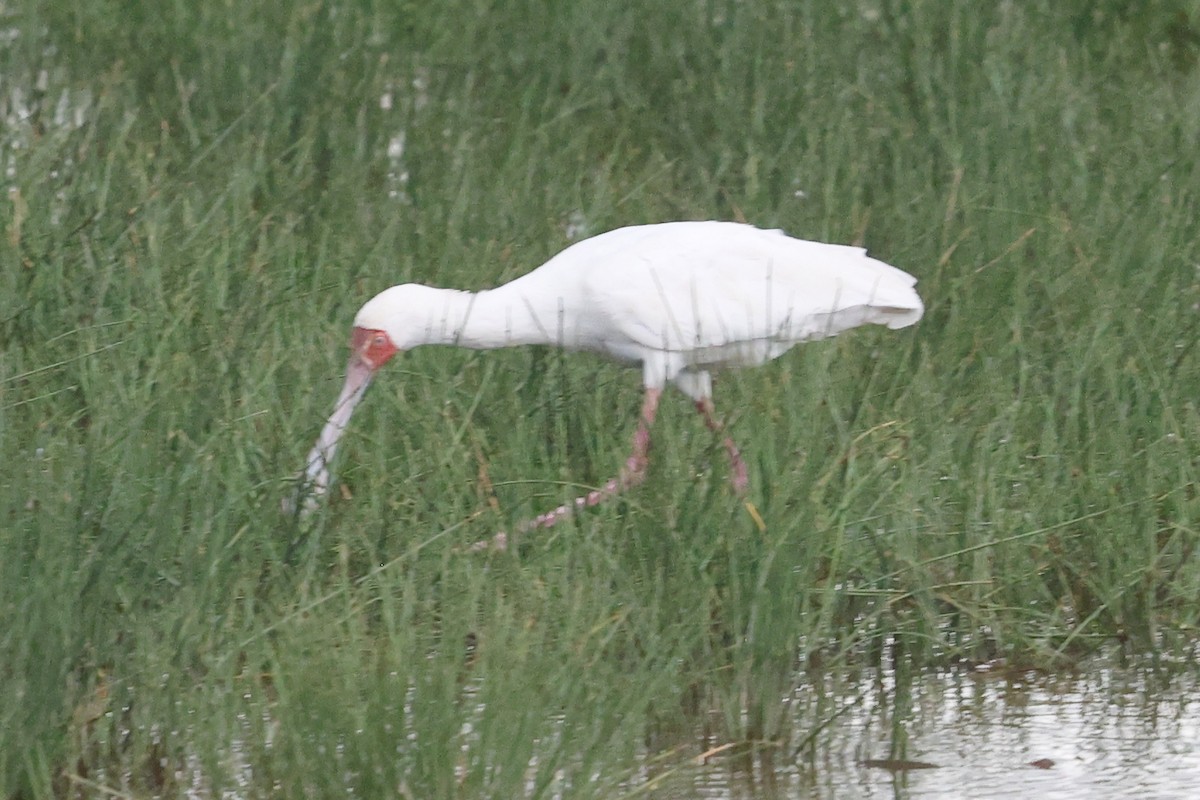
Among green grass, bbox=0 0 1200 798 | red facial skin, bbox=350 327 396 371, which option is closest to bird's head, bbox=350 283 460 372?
red facial skin, bbox=350 327 396 371

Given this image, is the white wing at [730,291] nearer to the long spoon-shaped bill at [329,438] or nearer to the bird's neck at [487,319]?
the bird's neck at [487,319]

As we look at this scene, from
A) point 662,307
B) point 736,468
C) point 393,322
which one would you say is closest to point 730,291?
point 662,307

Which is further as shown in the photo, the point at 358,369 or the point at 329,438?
the point at 358,369

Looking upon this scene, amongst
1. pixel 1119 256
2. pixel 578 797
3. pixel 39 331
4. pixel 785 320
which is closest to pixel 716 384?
pixel 785 320

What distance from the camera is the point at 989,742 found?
3861 millimetres

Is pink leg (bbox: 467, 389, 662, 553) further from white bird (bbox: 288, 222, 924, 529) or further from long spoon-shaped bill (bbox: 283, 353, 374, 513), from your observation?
long spoon-shaped bill (bbox: 283, 353, 374, 513)

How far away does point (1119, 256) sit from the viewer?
5504 mm

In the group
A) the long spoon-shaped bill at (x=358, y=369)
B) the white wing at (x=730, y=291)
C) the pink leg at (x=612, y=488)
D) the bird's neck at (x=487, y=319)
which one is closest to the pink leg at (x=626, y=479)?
the pink leg at (x=612, y=488)

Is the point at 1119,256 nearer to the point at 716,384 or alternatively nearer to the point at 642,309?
the point at 716,384

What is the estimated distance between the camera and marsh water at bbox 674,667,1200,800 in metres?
3.64

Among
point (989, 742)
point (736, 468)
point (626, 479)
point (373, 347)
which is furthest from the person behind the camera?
point (373, 347)

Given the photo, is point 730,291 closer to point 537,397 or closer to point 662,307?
point 662,307

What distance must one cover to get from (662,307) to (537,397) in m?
0.35

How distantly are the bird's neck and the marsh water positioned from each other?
1176 mm
